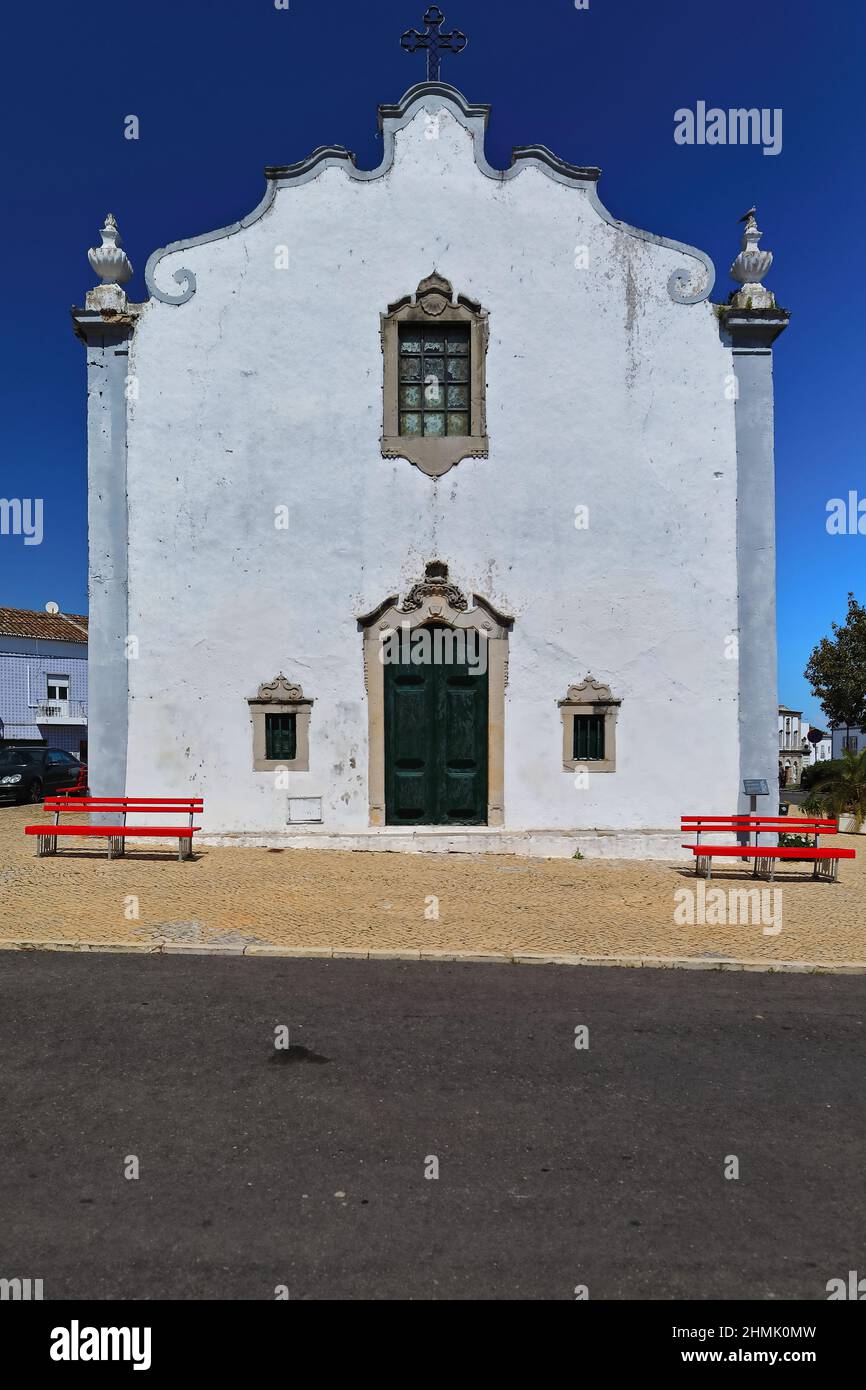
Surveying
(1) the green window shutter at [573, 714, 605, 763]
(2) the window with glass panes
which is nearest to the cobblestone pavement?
(1) the green window shutter at [573, 714, 605, 763]

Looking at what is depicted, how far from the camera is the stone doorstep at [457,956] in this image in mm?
6867

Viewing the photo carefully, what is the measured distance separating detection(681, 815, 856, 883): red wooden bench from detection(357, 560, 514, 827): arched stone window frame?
9.17 ft

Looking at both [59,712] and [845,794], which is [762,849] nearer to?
[845,794]

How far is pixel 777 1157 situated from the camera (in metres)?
3.88

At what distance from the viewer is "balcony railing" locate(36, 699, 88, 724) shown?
42.8 m

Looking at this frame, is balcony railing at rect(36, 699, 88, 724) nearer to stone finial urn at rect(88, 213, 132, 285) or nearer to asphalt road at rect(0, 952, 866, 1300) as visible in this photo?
stone finial urn at rect(88, 213, 132, 285)

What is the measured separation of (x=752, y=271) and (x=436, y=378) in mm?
4952

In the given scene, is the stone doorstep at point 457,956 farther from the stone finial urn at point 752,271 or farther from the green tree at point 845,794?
the green tree at point 845,794

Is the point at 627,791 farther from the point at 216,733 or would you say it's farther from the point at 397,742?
the point at 216,733

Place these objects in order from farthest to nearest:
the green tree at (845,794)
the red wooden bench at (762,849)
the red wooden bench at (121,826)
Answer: the green tree at (845,794) < the red wooden bench at (121,826) < the red wooden bench at (762,849)

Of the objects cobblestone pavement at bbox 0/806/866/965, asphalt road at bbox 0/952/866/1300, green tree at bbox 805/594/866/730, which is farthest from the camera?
green tree at bbox 805/594/866/730

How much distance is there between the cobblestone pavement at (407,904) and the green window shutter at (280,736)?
146 centimetres

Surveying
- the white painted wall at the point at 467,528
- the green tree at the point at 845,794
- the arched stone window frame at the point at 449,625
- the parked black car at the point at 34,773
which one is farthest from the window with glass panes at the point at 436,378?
the parked black car at the point at 34,773
